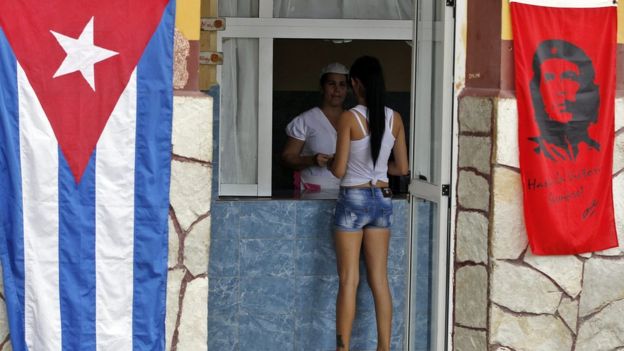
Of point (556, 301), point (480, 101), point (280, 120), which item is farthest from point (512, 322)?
point (280, 120)

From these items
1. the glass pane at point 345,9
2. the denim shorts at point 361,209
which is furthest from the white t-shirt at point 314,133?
the denim shorts at point 361,209

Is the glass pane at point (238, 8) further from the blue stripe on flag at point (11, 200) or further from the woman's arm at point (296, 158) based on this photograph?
the blue stripe on flag at point (11, 200)

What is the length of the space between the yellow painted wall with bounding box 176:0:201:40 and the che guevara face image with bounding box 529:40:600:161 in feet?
5.22

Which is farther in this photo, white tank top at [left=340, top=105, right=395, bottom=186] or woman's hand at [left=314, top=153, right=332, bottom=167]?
woman's hand at [left=314, top=153, right=332, bottom=167]

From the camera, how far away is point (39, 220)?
4.75m

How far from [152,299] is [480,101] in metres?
1.80

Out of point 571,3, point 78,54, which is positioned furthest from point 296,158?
point 78,54

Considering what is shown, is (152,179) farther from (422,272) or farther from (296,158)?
(296,158)

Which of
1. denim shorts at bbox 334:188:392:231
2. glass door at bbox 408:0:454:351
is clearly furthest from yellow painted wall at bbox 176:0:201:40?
denim shorts at bbox 334:188:392:231

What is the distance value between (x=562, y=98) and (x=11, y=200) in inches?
99.9

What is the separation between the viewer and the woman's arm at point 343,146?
6594mm

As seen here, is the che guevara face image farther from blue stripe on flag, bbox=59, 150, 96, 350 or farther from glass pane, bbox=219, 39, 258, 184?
glass pane, bbox=219, 39, 258, 184

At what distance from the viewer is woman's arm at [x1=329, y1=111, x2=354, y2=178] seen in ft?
21.6

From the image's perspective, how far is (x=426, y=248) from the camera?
5980 millimetres
